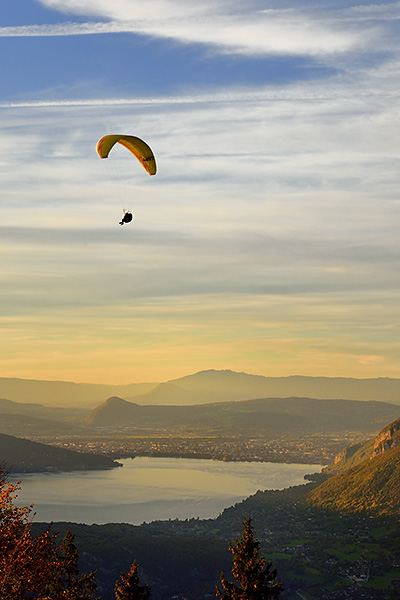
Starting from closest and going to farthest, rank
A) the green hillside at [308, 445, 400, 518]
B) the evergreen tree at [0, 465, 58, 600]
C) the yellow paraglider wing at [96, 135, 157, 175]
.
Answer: the evergreen tree at [0, 465, 58, 600]
the yellow paraglider wing at [96, 135, 157, 175]
the green hillside at [308, 445, 400, 518]

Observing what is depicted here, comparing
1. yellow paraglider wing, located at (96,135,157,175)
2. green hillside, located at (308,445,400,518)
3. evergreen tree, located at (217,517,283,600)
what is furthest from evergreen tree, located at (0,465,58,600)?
green hillside, located at (308,445,400,518)

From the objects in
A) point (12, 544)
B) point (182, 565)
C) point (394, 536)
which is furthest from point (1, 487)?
point (394, 536)

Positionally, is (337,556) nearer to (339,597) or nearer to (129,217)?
(339,597)

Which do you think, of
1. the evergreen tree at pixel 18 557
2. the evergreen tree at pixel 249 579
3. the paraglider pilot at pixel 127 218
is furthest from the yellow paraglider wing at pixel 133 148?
the evergreen tree at pixel 18 557

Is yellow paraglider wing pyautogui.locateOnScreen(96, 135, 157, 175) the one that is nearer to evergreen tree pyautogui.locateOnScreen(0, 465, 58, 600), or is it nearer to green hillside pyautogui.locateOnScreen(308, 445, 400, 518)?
evergreen tree pyautogui.locateOnScreen(0, 465, 58, 600)

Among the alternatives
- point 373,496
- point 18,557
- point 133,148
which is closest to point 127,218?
point 133,148
